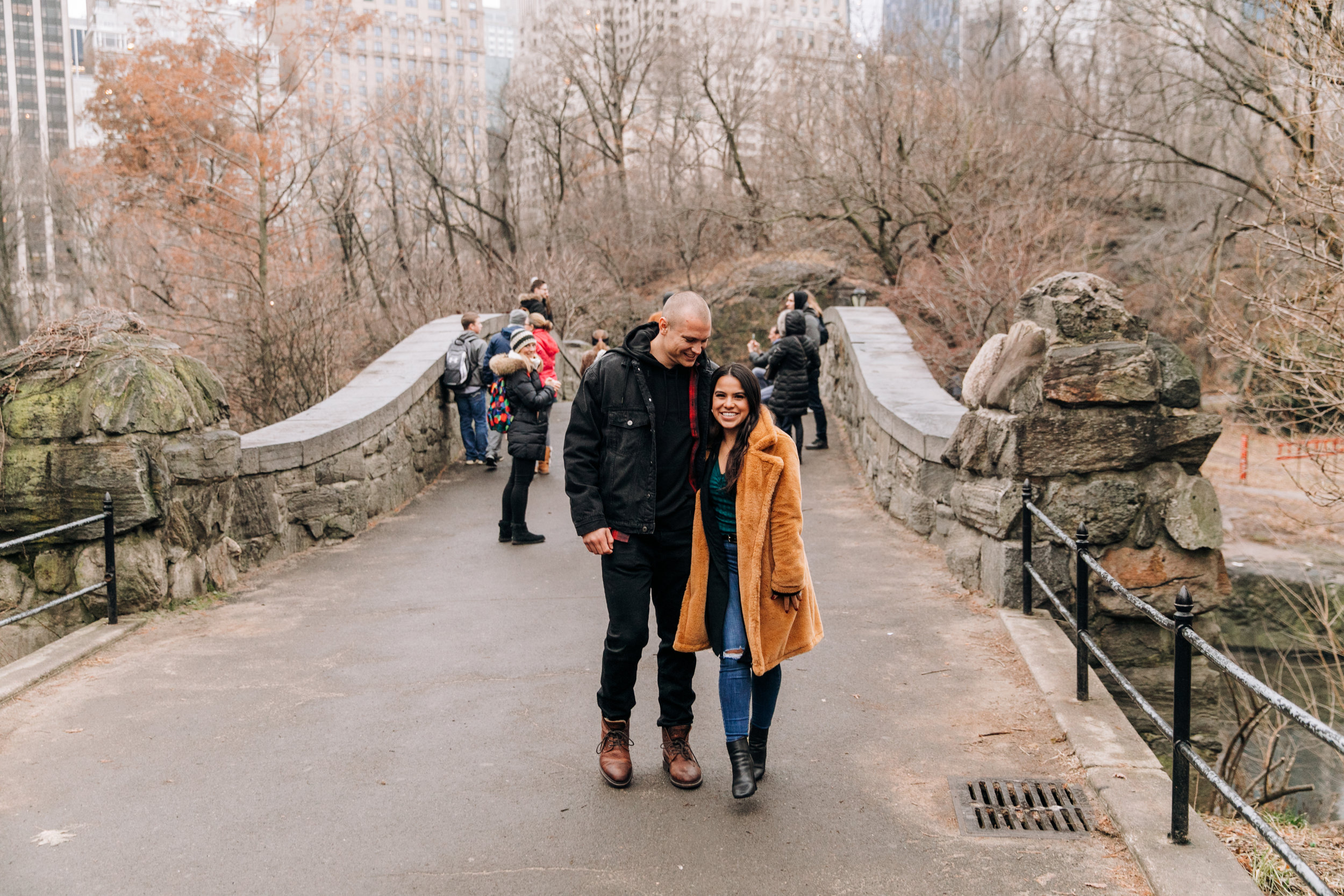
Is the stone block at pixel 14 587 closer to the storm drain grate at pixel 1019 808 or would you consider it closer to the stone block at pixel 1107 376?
the storm drain grate at pixel 1019 808

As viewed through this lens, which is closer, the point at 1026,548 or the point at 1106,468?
the point at 1026,548

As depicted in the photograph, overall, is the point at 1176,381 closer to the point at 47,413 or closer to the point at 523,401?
the point at 523,401

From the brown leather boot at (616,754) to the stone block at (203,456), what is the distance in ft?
13.1

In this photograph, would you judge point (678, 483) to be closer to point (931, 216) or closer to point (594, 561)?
point (594, 561)

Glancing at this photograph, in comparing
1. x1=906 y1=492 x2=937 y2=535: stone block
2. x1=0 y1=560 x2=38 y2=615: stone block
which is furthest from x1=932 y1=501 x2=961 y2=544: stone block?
x1=0 y1=560 x2=38 y2=615: stone block

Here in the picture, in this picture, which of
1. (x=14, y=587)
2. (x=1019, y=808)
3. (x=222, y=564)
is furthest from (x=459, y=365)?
(x=1019, y=808)

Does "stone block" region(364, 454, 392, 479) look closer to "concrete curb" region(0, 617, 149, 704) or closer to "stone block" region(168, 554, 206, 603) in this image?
"stone block" region(168, 554, 206, 603)

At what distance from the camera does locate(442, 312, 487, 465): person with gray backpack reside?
12.2 m

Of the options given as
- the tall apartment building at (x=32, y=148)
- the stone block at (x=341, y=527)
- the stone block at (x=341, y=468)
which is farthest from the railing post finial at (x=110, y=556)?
the tall apartment building at (x=32, y=148)

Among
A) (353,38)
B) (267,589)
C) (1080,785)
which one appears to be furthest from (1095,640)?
(353,38)

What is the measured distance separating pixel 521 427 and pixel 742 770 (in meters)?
5.33

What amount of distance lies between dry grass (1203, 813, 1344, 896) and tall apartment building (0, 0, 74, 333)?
22.5m

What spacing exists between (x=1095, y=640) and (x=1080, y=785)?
2704mm

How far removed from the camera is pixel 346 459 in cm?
928
